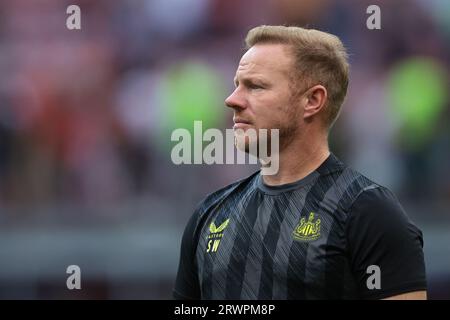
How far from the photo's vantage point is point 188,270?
3.94 m

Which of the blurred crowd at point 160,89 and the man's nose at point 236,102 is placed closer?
the man's nose at point 236,102

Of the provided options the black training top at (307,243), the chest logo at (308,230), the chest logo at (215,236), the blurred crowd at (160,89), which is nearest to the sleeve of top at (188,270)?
the black training top at (307,243)

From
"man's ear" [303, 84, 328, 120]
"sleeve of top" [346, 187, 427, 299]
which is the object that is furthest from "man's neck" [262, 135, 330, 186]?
"sleeve of top" [346, 187, 427, 299]

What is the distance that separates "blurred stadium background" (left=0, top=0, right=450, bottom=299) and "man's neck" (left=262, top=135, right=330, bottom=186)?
455 centimetres

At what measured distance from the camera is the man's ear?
12.4ft

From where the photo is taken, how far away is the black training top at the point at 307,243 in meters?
3.39

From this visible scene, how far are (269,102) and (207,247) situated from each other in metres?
0.62

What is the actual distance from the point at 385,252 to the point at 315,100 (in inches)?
28.2

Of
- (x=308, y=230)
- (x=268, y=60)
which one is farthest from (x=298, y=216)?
(x=268, y=60)

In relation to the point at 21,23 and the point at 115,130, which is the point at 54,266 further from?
the point at 21,23

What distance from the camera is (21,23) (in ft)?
30.5

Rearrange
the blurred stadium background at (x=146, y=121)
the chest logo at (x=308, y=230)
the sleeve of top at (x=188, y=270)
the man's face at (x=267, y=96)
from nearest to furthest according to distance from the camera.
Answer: the chest logo at (x=308, y=230) < the man's face at (x=267, y=96) < the sleeve of top at (x=188, y=270) < the blurred stadium background at (x=146, y=121)

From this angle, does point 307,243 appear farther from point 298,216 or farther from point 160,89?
point 160,89

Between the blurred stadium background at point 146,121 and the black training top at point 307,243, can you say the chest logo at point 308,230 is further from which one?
the blurred stadium background at point 146,121
